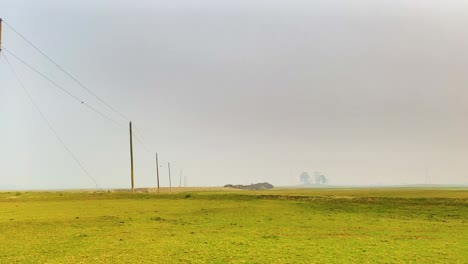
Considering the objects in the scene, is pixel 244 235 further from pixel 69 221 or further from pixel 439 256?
pixel 69 221

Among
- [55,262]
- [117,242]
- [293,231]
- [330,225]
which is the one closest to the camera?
[55,262]

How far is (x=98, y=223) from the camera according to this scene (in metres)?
33.1

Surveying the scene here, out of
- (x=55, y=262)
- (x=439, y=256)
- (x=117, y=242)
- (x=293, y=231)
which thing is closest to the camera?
(x=55, y=262)

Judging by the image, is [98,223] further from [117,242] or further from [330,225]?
[330,225]

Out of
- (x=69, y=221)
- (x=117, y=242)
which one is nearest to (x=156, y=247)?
(x=117, y=242)

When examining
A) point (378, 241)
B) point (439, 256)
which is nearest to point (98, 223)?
point (378, 241)

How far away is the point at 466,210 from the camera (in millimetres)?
46125

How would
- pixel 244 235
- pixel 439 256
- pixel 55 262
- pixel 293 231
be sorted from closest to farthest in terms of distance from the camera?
pixel 55 262 → pixel 439 256 → pixel 244 235 → pixel 293 231

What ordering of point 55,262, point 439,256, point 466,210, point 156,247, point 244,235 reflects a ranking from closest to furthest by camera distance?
point 55,262
point 439,256
point 156,247
point 244,235
point 466,210

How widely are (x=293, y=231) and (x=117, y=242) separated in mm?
13019

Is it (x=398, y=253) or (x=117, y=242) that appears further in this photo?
(x=117, y=242)

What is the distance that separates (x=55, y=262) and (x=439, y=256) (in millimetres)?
18717

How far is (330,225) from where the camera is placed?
108ft

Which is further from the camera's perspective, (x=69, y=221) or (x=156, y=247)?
(x=69, y=221)
